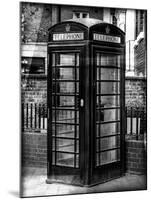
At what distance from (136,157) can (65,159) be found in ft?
3.04

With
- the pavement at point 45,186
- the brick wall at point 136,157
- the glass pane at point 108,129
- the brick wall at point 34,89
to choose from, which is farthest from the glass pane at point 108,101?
the pavement at point 45,186

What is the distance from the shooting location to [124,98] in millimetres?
4551

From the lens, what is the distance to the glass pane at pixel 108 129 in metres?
4.43

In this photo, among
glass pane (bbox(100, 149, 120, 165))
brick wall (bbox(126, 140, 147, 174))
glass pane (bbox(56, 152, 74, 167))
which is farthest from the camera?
brick wall (bbox(126, 140, 147, 174))

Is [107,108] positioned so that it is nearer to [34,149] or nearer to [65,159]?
[65,159]

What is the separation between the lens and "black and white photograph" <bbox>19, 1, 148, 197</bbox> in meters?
4.30

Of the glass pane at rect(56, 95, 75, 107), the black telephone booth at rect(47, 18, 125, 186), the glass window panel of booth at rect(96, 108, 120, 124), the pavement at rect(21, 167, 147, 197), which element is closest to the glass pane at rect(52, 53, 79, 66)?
the black telephone booth at rect(47, 18, 125, 186)

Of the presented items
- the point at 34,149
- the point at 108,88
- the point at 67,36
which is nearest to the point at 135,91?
the point at 108,88

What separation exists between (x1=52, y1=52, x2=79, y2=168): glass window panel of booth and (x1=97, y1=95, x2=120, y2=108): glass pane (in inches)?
11.8

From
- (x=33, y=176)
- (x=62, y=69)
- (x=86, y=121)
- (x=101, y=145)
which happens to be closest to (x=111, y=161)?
(x=101, y=145)

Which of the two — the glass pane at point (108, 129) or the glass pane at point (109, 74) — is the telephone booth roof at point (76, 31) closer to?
the glass pane at point (109, 74)

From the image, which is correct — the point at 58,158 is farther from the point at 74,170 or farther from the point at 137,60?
the point at 137,60

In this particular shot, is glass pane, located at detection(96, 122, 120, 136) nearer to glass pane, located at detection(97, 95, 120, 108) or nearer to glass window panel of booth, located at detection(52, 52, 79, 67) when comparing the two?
glass pane, located at detection(97, 95, 120, 108)

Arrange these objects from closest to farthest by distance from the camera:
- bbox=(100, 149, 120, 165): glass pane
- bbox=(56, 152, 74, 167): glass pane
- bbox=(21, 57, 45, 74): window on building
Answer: bbox=(21, 57, 45, 74): window on building
bbox=(56, 152, 74, 167): glass pane
bbox=(100, 149, 120, 165): glass pane
